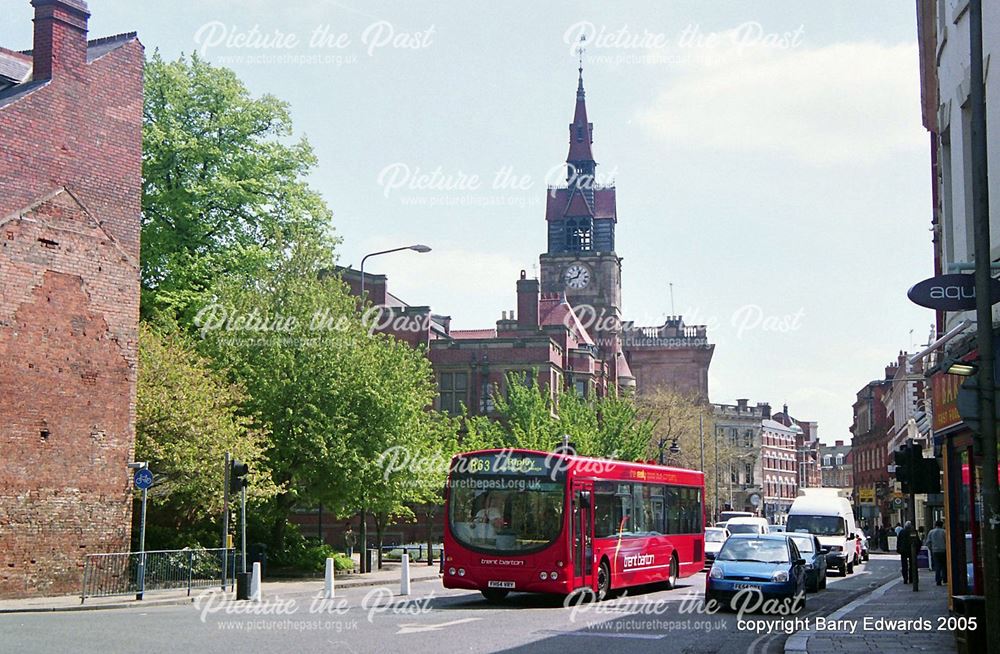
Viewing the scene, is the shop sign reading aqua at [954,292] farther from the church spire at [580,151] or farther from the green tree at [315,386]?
the church spire at [580,151]

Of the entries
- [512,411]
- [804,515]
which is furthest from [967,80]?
[512,411]

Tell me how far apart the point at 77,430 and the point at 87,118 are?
24.2 feet

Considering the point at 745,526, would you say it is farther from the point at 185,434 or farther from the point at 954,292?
the point at 954,292

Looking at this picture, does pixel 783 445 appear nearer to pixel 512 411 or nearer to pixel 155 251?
pixel 512 411

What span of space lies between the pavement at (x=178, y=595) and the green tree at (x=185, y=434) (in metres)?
2.83

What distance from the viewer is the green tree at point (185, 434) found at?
95.0 ft

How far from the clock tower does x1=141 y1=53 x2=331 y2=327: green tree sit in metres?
72.1

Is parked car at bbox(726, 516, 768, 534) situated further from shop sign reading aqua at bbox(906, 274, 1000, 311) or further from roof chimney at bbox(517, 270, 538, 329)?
shop sign reading aqua at bbox(906, 274, 1000, 311)

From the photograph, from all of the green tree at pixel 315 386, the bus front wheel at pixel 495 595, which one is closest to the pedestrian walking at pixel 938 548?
the bus front wheel at pixel 495 595

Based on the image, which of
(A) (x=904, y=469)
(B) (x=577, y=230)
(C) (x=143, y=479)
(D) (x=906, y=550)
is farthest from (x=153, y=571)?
(B) (x=577, y=230)

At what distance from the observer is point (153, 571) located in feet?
85.2

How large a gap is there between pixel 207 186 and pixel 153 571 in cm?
1568

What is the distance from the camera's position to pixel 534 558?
70.4ft

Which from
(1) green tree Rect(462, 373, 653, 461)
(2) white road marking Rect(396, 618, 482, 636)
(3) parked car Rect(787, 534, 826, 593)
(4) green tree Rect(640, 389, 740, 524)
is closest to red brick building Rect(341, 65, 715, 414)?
(4) green tree Rect(640, 389, 740, 524)
